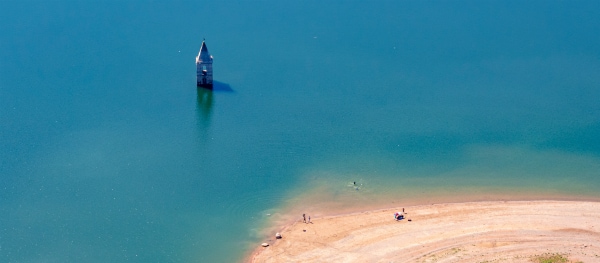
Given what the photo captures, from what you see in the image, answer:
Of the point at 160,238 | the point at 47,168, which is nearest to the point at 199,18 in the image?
the point at 47,168

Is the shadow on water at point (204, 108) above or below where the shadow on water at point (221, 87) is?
below

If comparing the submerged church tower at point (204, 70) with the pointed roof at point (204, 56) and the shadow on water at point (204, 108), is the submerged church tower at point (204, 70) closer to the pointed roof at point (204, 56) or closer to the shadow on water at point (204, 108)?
the pointed roof at point (204, 56)

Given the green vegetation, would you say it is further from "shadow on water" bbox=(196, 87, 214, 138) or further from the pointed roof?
the pointed roof

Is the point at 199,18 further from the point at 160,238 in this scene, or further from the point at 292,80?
the point at 160,238

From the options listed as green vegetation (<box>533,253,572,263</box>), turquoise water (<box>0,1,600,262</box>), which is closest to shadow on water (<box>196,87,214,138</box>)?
turquoise water (<box>0,1,600,262</box>)

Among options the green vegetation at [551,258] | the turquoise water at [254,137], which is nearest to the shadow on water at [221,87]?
the turquoise water at [254,137]

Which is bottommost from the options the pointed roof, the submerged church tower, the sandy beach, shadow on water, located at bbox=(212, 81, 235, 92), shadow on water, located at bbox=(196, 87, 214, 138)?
the sandy beach

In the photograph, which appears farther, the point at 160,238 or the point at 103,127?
the point at 103,127
